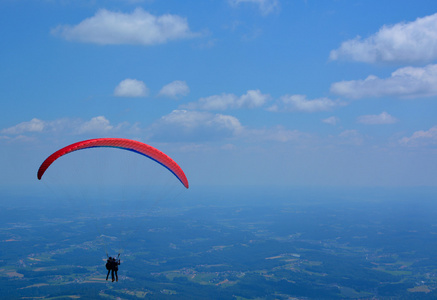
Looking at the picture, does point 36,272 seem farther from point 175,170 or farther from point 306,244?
point 306,244

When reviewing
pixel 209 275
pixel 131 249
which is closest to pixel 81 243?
pixel 131 249

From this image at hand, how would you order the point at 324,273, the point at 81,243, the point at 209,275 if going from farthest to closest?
the point at 81,243
the point at 324,273
the point at 209,275

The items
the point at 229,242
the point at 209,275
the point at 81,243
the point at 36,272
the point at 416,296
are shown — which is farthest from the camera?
the point at 229,242

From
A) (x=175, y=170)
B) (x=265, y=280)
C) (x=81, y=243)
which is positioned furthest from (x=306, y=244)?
(x=175, y=170)

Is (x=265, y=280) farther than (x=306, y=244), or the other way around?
(x=306, y=244)

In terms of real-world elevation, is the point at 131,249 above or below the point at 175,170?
below

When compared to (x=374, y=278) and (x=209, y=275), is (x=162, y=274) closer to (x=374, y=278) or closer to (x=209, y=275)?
(x=209, y=275)
